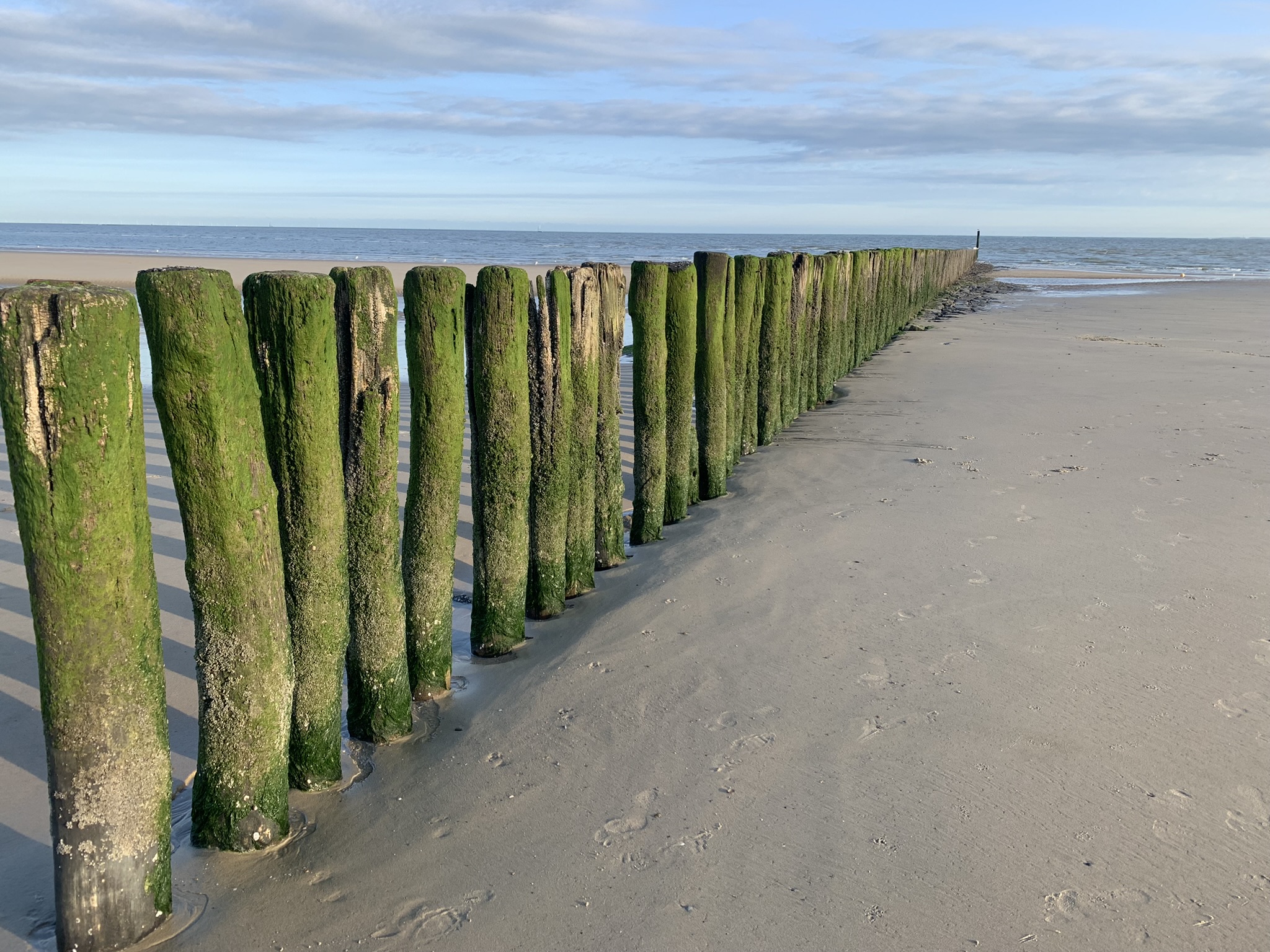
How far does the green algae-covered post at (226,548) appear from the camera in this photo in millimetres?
2438

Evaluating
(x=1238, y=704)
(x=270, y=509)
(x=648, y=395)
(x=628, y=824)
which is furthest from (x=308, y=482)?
(x=1238, y=704)

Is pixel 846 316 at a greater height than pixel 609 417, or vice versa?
pixel 846 316

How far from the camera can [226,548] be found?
2.58 meters

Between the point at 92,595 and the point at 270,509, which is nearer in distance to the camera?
the point at 92,595

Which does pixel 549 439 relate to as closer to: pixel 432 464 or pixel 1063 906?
pixel 432 464

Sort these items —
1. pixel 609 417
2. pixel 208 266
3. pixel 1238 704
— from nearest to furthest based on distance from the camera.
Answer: pixel 1238 704
pixel 609 417
pixel 208 266

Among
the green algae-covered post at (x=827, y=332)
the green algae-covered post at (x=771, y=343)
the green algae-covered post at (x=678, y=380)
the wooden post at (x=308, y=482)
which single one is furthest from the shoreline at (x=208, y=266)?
the wooden post at (x=308, y=482)

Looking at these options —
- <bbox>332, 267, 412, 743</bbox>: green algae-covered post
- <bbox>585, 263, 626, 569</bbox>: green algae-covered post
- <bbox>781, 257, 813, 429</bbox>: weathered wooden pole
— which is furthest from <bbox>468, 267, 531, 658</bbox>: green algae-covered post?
<bbox>781, 257, 813, 429</bbox>: weathered wooden pole

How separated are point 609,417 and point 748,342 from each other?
8.04ft

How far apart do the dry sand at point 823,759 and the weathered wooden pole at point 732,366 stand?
115 cm

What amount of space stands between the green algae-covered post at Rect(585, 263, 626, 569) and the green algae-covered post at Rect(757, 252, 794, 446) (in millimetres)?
2836

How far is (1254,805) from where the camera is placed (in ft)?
8.97

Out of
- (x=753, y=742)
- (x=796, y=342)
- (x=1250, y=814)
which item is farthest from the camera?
(x=796, y=342)

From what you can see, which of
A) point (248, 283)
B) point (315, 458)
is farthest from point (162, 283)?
point (315, 458)
